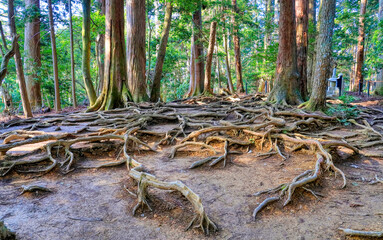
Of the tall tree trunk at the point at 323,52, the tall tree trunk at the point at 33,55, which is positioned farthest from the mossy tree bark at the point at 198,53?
the tall tree trunk at the point at 33,55

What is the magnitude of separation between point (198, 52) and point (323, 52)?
28.4 ft

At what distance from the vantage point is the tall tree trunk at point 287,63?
811cm

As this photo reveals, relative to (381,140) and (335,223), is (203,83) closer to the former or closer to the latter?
(381,140)

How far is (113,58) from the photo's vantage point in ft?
26.9

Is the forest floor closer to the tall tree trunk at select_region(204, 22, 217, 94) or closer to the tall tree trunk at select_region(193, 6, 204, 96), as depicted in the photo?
the tall tree trunk at select_region(204, 22, 217, 94)

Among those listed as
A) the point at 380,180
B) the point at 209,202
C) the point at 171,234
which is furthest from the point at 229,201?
the point at 380,180

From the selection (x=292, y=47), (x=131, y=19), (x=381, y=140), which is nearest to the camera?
(x=381, y=140)

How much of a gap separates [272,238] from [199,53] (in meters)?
12.8

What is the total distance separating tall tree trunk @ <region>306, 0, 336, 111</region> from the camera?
585 cm

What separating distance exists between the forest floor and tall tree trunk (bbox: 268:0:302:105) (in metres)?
2.61

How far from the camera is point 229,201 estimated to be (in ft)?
9.64

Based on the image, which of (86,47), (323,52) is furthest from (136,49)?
(323,52)

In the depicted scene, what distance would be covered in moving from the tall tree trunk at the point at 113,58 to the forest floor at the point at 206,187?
2744 mm

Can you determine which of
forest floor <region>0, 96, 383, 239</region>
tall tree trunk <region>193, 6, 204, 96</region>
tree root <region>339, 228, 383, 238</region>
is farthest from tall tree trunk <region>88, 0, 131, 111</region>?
tree root <region>339, 228, 383, 238</region>
